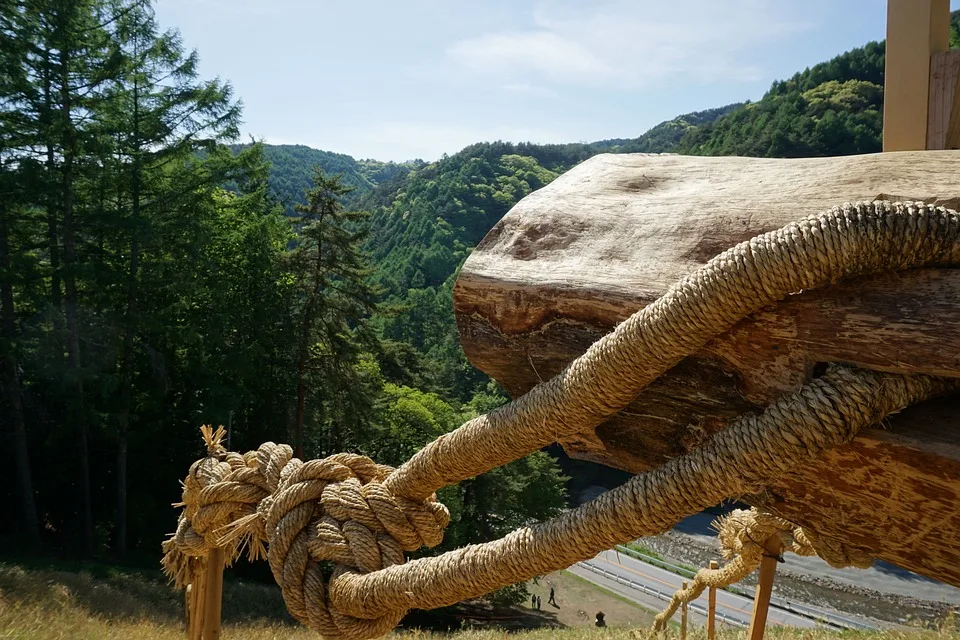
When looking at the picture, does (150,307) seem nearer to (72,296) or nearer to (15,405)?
(72,296)

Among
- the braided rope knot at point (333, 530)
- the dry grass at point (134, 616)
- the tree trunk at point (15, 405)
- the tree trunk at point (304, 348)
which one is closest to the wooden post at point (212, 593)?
the braided rope knot at point (333, 530)

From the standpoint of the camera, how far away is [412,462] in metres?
1.51

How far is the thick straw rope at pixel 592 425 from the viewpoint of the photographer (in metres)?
0.89

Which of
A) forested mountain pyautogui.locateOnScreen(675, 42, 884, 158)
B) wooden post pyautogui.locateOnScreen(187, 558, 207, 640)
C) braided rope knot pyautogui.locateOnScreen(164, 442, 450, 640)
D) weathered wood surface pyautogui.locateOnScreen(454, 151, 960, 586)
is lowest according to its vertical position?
wooden post pyautogui.locateOnScreen(187, 558, 207, 640)

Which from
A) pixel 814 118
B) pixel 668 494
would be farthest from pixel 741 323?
pixel 814 118

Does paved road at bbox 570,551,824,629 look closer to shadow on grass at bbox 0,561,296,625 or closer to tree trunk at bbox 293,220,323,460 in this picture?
tree trunk at bbox 293,220,323,460

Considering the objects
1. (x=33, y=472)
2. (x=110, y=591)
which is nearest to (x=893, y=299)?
(x=110, y=591)

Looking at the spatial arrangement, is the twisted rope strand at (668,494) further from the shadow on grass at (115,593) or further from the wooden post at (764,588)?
the shadow on grass at (115,593)

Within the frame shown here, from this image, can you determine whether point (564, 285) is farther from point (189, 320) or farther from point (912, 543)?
point (189, 320)

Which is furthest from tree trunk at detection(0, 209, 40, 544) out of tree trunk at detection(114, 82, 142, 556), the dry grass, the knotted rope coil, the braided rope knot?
the braided rope knot

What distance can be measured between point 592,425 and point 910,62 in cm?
141

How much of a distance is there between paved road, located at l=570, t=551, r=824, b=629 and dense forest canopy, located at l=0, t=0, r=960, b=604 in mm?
2990

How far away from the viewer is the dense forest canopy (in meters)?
13.1

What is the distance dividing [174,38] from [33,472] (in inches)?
393
